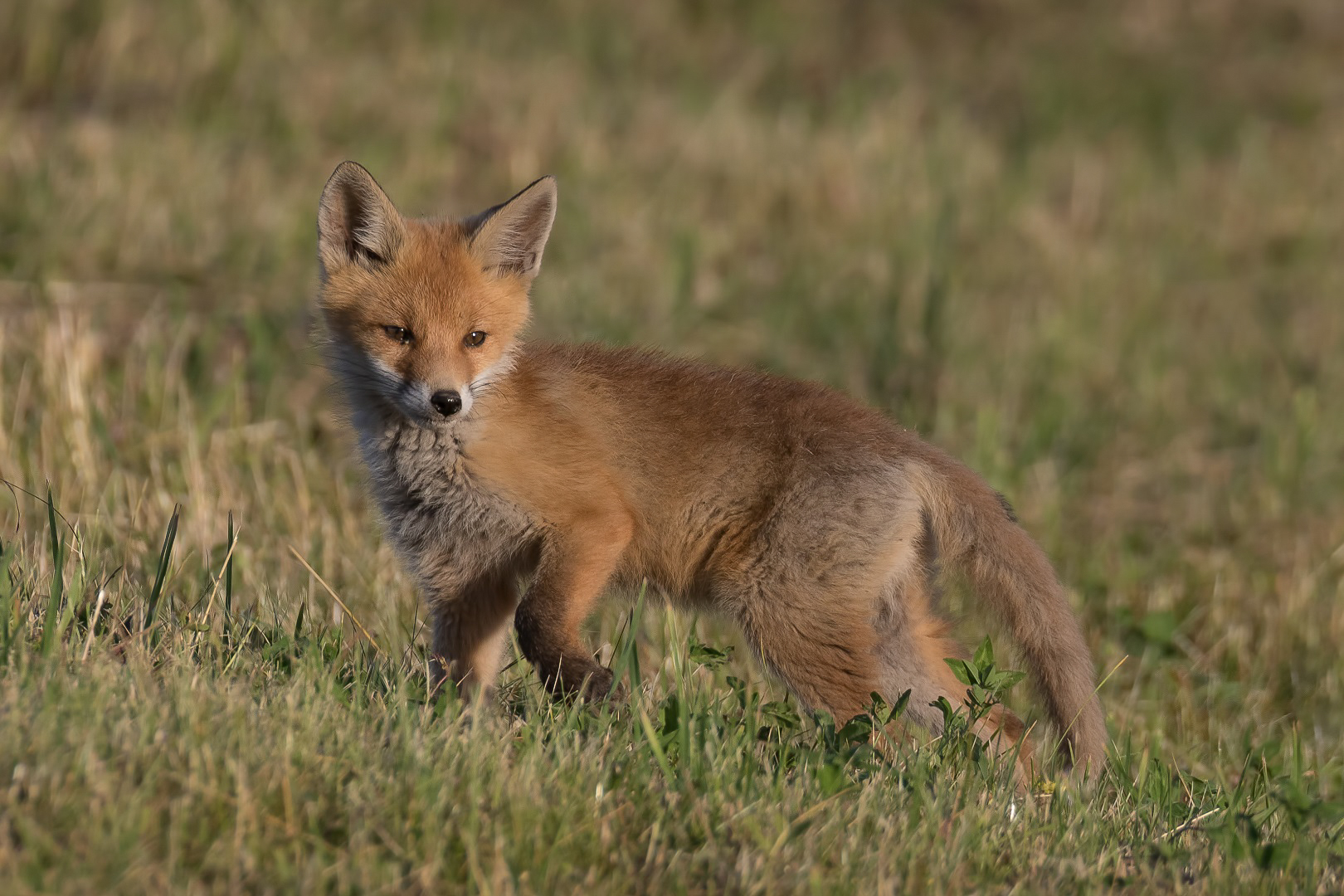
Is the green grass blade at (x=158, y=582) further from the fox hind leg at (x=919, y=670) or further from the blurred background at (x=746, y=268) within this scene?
the fox hind leg at (x=919, y=670)

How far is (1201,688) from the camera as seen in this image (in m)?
5.51

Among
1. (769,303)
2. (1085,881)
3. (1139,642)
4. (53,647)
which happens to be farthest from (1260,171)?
(53,647)

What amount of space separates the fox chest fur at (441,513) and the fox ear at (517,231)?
0.64 m

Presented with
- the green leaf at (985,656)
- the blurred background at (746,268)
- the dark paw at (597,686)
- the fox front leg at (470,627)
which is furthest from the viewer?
the blurred background at (746,268)

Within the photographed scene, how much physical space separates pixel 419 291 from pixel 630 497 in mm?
910

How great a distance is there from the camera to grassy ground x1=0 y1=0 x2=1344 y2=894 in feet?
9.75

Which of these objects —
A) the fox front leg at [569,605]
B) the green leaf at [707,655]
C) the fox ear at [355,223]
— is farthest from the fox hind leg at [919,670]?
the fox ear at [355,223]

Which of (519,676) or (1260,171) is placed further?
(1260,171)

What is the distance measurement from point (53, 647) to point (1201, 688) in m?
4.31

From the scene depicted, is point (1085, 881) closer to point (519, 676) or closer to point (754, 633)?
point (754, 633)

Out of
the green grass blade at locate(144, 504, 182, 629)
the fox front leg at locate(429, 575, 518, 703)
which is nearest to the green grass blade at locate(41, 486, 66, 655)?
the green grass blade at locate(144, 504, 182, 629)

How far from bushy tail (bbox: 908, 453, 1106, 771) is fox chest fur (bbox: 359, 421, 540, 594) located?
1270 millimetres

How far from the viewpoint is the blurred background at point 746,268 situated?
5789 millimetres

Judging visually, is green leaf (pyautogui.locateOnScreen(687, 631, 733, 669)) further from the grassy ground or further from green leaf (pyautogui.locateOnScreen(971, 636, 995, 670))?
green leaf (pyautogui.locateOnScreen(971, 636, 995, 670))
